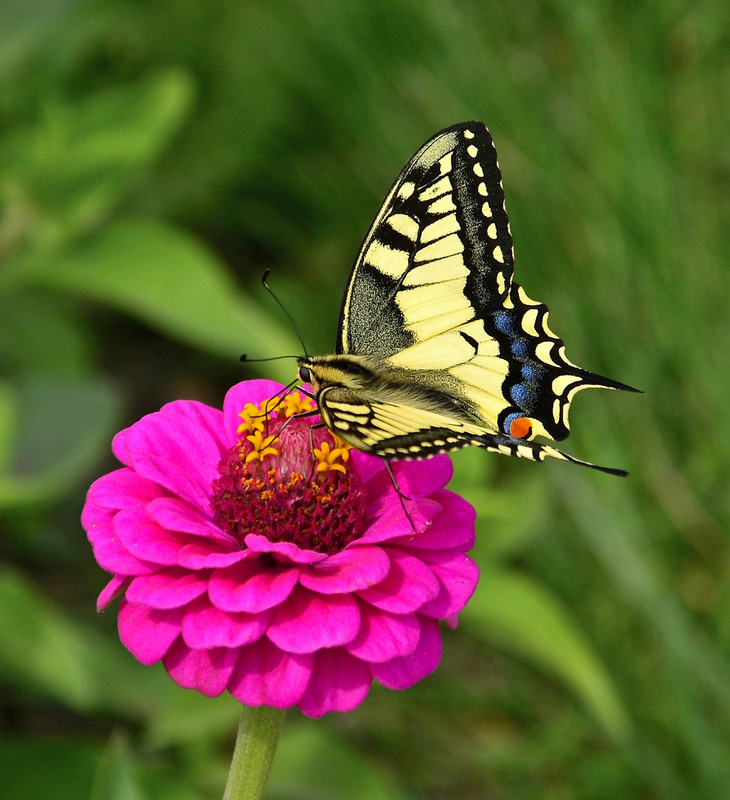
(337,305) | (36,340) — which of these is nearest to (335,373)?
(36,340)

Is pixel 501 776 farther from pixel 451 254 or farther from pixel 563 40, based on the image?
pixel 563 40

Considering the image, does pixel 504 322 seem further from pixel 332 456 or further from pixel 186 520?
pixel 186 520

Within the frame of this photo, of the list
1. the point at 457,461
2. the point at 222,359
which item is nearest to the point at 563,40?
the point at 222,359

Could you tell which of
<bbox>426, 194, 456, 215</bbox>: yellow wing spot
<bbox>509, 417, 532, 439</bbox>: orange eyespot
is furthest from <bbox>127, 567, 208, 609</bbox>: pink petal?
<bbox>426, 194, 456, 215</bbox>: yellow wing spot

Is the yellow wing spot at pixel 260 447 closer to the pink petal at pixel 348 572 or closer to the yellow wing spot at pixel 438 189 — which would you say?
the pink petal at pixel 348 572

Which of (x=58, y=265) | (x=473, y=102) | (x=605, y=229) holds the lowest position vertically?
(x=58, y=265)

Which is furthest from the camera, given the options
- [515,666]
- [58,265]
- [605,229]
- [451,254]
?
[605,229]
